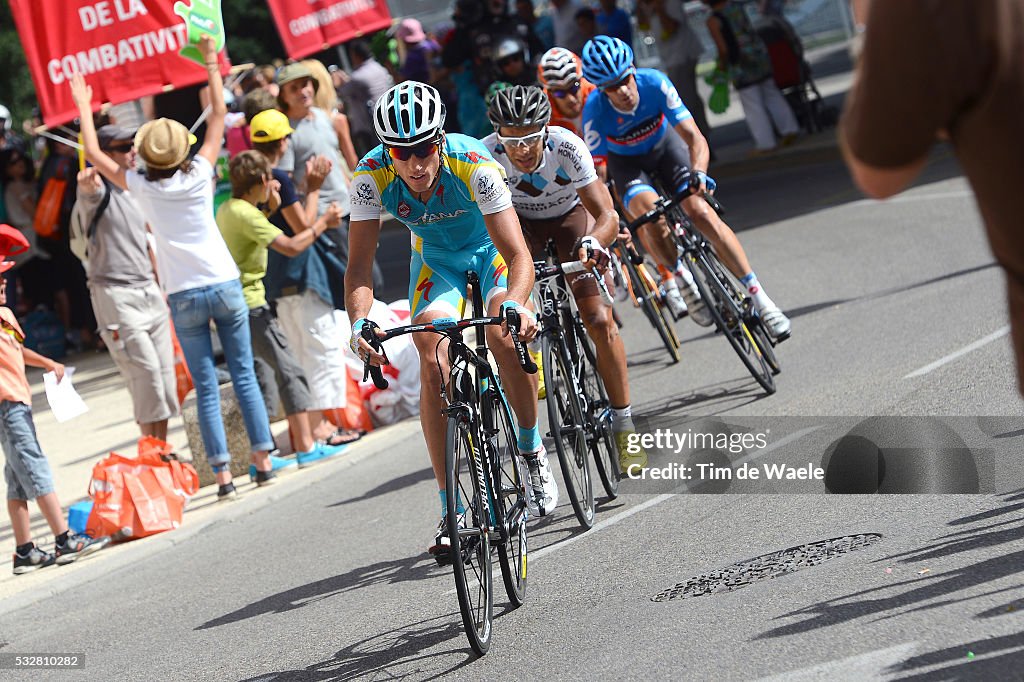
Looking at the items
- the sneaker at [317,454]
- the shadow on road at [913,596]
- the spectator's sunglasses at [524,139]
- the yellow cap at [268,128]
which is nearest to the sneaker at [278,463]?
the sneaker at [317,454]

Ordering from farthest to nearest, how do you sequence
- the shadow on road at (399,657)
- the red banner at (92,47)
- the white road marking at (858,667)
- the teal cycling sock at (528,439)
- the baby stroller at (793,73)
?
1. the baby stroller at (793,73)
2. the red banner at (92,47)
3. the teal cycling sock at (528,439)
4. the shadow on road at (399,657)
5. the white road marking at (858,667)

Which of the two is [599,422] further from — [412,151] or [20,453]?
[20,453]

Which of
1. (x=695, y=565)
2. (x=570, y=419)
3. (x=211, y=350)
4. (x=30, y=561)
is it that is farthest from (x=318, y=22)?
(x=695, y=565)

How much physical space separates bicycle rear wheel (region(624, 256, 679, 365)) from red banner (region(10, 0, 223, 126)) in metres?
3.86

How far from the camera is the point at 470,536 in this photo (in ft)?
18.8

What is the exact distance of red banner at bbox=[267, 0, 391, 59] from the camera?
14.8 meters

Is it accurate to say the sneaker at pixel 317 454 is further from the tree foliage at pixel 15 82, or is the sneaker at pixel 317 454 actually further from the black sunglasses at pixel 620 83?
the tree foliage at pixel 15 82

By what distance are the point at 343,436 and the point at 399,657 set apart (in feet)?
17.4

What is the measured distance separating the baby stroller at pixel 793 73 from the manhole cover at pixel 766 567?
1628 centimetres

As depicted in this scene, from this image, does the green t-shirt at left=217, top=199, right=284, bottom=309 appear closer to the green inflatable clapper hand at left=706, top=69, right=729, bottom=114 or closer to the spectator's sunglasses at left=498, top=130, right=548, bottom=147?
the spectator's sunglasses at left=498, top=130, right=548, bottom=147

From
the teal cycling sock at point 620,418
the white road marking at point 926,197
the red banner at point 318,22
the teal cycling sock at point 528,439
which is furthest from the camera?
the white road marking at point 926,197

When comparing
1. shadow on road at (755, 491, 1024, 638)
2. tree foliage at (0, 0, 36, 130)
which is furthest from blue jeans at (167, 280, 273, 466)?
tree foliage at (0, 0, 36, 130)

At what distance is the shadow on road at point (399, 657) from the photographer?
18.9 feet

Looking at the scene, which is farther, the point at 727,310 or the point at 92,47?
the point at 92,47
